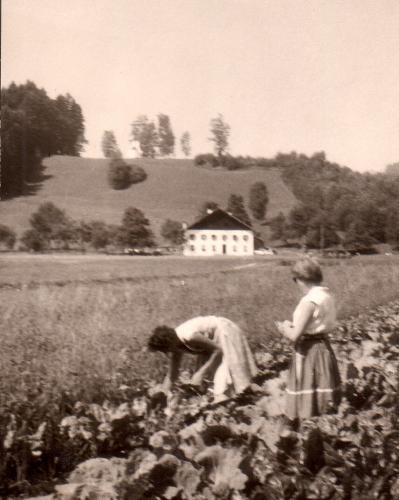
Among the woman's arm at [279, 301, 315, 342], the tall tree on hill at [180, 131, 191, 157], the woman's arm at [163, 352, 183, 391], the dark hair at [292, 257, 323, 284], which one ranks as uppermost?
the tall tree on hill at [180, 131, 191, 157]

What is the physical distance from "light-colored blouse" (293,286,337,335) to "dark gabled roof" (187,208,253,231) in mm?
3160

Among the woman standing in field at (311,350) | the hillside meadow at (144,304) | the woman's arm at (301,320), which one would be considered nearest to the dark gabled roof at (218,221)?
the hillside meadow at (144,304)

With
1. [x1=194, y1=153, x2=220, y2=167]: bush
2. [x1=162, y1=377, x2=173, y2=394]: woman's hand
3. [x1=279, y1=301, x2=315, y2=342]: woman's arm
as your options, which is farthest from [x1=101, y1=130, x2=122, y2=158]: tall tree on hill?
[x1=279, y1=301, x2=315, y2=342]: woman's arm

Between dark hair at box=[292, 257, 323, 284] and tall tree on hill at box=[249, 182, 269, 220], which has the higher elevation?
tall tree on hill at box=[249, 182, 269, 220]

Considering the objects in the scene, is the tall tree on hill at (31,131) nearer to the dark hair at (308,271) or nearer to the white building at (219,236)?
the white building at (219,236)

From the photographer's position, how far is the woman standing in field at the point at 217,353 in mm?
4367

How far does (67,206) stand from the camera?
6.59 metres

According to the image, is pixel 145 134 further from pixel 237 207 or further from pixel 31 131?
pixel 237 207

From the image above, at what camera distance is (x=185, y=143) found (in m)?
6.40

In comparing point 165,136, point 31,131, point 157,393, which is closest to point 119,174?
point 165,136

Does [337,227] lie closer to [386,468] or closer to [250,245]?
→ [250,245]

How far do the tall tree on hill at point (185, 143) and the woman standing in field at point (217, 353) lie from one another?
2.38 meters

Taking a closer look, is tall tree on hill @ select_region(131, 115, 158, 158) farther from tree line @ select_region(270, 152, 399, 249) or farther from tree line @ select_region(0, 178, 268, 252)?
tree line @ select_region(270, 152, 399, 249)

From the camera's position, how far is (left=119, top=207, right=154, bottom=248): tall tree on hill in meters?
6.60
